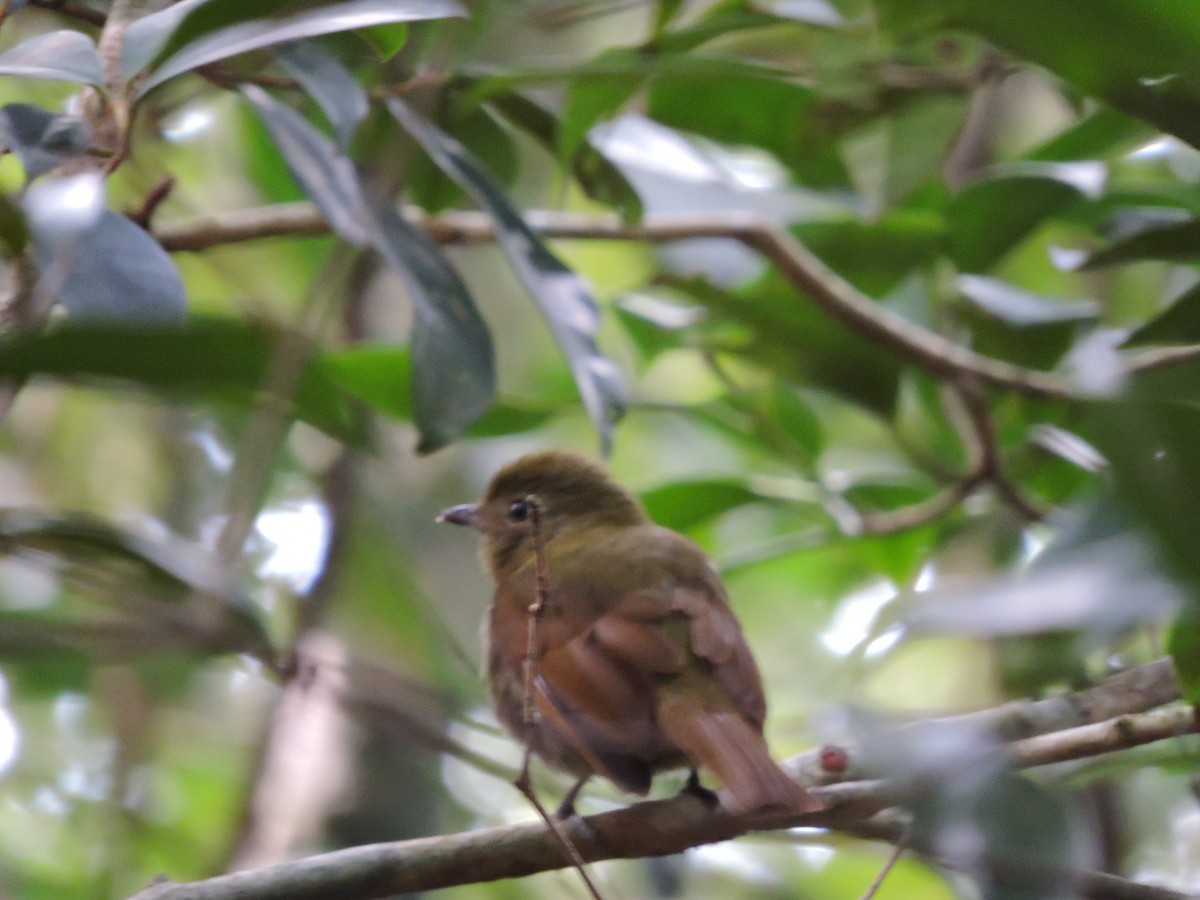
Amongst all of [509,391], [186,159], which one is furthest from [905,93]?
[186,159]

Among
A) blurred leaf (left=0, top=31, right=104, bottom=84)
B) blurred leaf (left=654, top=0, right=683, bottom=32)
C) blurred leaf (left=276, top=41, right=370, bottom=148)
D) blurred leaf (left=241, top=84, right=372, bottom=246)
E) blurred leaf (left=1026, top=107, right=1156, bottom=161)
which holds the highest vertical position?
blurred leaf (left=0, top=31, right=104, bottom=84)

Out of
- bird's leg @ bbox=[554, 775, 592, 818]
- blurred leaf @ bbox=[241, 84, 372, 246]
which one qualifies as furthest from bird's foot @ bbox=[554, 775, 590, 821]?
blurred leaf @ bbox=[241, 84, 372, 246]

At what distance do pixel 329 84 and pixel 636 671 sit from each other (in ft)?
4.70

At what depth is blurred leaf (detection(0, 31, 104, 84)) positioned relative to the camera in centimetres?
195

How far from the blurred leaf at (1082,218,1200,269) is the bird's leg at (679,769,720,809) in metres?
1.46

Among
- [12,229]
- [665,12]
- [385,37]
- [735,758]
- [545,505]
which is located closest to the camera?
[12,229]

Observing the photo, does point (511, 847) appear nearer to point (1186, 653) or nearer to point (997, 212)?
point (1186, 653)

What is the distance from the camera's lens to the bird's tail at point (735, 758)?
7.80ft

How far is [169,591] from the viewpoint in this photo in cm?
173

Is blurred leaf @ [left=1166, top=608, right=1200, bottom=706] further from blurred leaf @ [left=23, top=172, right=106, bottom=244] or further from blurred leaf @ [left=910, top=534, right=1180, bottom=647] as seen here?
blurred leaf @ [left=23, top=172, right=106, bottom=244]

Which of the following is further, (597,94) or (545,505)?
(545,505)

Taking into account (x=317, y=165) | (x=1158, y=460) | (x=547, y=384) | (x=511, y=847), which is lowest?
(x=547, y=384)

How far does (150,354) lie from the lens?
3.76ft

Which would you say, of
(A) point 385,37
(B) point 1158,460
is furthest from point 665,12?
(B) point 1158,460
